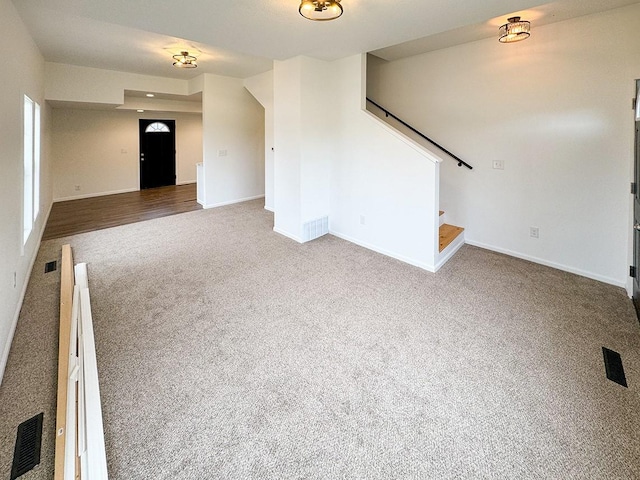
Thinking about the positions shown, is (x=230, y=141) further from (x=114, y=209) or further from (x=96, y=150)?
(x=96, y=150)

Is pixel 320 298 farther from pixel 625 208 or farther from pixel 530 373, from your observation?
pixel 625 208

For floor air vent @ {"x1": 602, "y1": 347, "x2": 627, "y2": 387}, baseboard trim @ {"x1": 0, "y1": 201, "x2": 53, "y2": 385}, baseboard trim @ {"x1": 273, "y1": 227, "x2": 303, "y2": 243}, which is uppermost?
baseboard trim @ {"x1": 273, "y1": 227, "x2": 303, "y2": 243}

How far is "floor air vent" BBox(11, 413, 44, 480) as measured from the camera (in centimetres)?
164

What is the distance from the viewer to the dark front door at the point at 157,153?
9.84 m

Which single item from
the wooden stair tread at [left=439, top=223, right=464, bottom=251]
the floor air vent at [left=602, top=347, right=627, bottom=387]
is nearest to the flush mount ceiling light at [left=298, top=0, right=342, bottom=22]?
the wooden stair tread at [left=439, top=223, right=464, bottom=251]

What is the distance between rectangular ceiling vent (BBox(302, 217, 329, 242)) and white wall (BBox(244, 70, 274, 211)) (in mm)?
1974

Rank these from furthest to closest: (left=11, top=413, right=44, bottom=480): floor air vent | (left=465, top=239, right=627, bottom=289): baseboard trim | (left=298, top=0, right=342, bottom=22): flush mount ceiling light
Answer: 1. (left=465, top=239, right=627, bottom=289): baseboard trim
2. (left=298, top=0, right=342, bottom=22): flush mount ceiling light
3. (left=11, top=413, right=44, bottom=480): floor air vent

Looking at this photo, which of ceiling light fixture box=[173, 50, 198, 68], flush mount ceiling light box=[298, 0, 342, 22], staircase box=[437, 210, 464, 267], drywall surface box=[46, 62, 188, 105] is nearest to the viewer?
flush mount ceiling light box=[298, 0, 342, 22]

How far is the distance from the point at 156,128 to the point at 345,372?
401 inches

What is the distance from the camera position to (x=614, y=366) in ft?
7.86

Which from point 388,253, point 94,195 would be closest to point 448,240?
point 388,253

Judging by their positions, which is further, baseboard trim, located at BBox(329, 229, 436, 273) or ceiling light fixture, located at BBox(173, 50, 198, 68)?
ceiling light fixture, located at BBox(173, 50, 198, 68)

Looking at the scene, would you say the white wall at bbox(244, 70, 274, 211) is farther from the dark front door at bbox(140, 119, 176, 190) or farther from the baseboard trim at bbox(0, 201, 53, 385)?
the dark front door at bbox(140, 119, 176, 190)

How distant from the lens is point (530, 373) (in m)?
2.32
